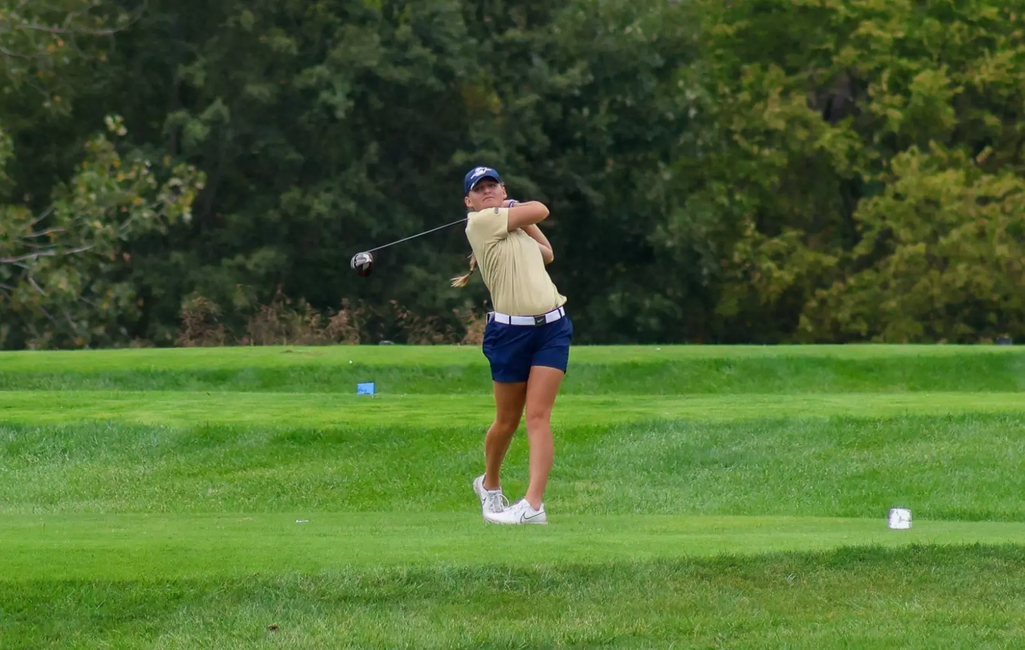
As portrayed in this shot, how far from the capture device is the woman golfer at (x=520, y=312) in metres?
8.73

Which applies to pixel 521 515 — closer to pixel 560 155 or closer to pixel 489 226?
pixel 489 226

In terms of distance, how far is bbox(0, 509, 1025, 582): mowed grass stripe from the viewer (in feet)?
22.5

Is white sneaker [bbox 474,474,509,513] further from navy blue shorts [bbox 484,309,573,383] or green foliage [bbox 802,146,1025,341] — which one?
green foliage [bbox 802,146,1025,341]

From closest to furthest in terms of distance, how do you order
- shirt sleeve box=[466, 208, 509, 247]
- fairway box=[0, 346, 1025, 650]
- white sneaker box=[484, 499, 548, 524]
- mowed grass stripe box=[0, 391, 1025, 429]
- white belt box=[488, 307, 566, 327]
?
fairway box=[0, 346, 1025, 650] → shirt sleeve box=[466, 208, 509, 247] → white belt box=[488, 307, 566, 327] → white sneaker box=[484, 499, 548, 524] → mowed grass stripe box=[0, 391, 1025, 429]

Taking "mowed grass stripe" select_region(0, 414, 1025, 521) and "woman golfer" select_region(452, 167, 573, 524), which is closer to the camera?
"woman golfer" select_region(452, 167, 573, 524)

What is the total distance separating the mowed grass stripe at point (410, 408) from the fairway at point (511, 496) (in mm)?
65

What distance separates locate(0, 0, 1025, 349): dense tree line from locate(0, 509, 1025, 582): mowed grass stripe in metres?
21.1

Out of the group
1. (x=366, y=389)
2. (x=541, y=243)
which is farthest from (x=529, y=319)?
(x=366, y=389)

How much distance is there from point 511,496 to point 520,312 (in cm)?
328

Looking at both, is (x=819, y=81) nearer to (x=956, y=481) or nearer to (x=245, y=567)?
(x=956, y=481)

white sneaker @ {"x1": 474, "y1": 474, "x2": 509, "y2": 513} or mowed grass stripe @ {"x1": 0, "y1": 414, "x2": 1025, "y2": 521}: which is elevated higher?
white sneaker @ {"x1": 474, "y1": 474, "x2": 509, "y2": 513}

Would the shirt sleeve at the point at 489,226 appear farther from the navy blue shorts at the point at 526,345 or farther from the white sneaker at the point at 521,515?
the white sneaker at the point at 521,515

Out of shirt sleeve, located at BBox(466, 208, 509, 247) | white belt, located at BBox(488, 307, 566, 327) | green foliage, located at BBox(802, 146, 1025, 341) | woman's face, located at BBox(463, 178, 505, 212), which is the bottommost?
green foliage, located at BBox(802, 146, 1025, 341)

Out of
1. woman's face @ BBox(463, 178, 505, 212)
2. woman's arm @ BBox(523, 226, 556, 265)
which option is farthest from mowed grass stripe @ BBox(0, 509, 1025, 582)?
woman's face @ BBox(463, 178, 505, 212)
